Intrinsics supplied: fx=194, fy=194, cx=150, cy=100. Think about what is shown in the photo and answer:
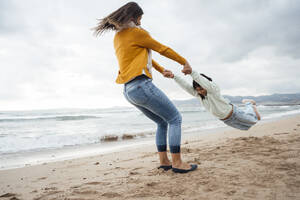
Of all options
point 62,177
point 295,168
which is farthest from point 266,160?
point 62,177

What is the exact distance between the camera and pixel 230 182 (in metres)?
2.03

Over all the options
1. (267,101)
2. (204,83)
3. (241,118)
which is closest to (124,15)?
(204,83)

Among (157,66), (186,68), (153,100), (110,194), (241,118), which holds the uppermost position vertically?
(157,66)

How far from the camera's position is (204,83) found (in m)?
3.07

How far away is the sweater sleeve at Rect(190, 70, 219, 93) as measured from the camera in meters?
2.96

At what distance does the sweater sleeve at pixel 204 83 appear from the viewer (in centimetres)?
296

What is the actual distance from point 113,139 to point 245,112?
5.85 metres

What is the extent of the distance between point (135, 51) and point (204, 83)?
135 centimetres

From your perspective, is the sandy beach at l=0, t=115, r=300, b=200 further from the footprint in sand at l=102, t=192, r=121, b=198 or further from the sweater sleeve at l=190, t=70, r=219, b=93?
the sweater sleeve at l=190, t=70, r=219, b=93

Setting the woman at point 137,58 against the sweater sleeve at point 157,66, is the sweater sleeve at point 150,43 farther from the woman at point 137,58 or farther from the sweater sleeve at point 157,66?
the sweater sleeve at point 157,66

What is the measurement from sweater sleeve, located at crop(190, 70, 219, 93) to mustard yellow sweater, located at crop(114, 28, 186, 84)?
2.42ft

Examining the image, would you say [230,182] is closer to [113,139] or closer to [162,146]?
[162,146]

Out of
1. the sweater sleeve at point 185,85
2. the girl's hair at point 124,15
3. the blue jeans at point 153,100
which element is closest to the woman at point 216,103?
the sweater sleeve at point 185,85

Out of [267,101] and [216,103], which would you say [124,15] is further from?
[267,101]
